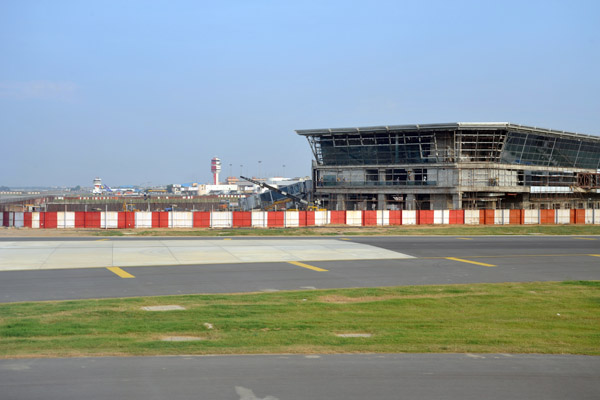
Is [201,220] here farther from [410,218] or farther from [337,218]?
[410,218]

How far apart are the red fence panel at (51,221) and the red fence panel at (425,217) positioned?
41.5 metres

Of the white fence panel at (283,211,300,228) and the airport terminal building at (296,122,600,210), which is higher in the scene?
the airport terminal building at (296,122,600,210)

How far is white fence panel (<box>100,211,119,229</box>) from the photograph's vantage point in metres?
62.8

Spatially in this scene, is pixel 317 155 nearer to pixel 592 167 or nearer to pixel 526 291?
pixel 592 167

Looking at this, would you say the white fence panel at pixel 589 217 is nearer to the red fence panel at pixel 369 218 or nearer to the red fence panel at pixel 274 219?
the red fence panel at pixel 369 218

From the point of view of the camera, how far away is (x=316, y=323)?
16.9m

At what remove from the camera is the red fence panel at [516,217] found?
235 ft

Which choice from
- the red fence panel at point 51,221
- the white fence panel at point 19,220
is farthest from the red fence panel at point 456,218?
the white fence panel at point 19,220

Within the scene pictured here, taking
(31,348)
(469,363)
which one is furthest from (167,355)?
(469,363)

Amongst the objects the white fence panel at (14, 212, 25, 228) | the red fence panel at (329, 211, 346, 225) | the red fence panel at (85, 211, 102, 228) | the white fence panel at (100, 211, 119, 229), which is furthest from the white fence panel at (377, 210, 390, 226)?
the white fence panel at (14, 212, 25, 228)

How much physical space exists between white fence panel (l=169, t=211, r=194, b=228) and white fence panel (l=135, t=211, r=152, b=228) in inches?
90.9

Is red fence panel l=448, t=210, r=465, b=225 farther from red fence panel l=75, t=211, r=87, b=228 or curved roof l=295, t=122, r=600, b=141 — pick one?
red fence panel l=75, t=211, r=87, b=228

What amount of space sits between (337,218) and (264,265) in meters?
38.0

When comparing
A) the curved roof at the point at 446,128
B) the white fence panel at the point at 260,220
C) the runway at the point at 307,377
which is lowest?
the runway at the point at 307,377
